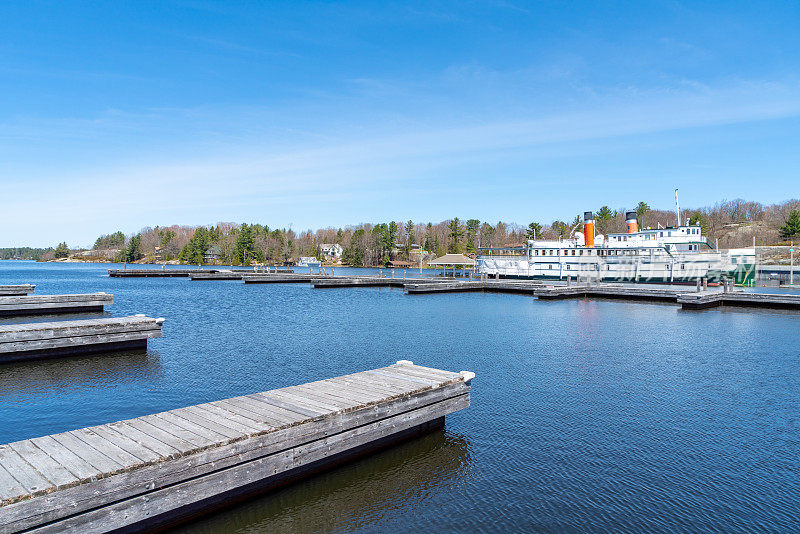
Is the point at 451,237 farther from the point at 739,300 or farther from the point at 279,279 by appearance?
the point at 739,300

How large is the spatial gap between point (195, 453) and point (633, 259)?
213ft

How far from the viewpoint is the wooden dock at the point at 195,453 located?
578cm

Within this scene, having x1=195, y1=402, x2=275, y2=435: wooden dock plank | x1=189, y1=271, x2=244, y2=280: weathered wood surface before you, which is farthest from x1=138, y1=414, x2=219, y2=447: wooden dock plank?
x1=189, y1=271, x2=244, y2=280: weathered wood surface

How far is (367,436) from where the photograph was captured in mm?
8914

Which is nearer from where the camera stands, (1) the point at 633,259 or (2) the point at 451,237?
(1) the point at 633,259

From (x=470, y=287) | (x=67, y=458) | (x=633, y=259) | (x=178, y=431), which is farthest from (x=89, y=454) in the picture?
(x=633, y=259)

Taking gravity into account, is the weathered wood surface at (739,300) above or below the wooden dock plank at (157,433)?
below

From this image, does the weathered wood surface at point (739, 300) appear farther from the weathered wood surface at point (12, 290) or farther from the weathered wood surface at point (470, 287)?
the weathered wood surface at point (12, 290)

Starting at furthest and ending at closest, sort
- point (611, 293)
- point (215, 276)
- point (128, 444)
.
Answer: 1. point (215, 276)
2. point (611, 293)
3. point (128, 444)

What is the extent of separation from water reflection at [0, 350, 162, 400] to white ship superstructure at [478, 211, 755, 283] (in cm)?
4735

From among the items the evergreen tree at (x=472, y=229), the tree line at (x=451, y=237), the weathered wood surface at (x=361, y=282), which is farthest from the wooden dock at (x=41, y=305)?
the evergreen tree at (x=472, y=229)

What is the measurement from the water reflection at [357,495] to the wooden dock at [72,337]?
13.6 metres

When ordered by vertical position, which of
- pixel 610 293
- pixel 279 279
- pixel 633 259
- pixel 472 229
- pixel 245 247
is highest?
pixel 472 229

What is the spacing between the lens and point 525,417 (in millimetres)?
11727
